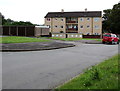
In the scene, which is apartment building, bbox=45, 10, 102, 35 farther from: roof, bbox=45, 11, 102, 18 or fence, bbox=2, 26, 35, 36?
fence, bbox=2, 26, 35, 36

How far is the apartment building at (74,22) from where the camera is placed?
6556 cm

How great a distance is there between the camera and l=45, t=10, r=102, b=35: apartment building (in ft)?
215

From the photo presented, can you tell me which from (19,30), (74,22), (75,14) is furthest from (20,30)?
(75,14)

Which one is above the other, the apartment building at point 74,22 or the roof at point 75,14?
the roof at point 75,14

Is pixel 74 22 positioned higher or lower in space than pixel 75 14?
lower

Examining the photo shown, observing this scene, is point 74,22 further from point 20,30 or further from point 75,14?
point 20,30

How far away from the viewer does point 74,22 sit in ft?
227

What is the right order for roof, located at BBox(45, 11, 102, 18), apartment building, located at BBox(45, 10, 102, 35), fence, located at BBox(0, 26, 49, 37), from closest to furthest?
fence, located at BBox(0, 26, 49, 37), apartment building, located at BBox(45, 10, 102, 35), roof, located at BBox(45, 11, 102, 18)

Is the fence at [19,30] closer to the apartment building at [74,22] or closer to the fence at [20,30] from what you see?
the fence at [20,30]

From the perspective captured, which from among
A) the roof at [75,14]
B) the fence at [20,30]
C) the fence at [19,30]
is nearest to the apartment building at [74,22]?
the roof at [75,14]

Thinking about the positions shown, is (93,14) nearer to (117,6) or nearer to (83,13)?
(83,13)

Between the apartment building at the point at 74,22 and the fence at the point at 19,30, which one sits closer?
the fence at the point at 19,30

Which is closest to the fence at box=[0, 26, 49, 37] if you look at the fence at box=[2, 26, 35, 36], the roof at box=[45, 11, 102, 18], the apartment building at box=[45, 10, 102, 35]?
the fence at box=[2, 26, 35, 36]

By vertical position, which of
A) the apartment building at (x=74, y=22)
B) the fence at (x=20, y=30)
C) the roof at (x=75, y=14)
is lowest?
the fence at (x=20, y=30)
